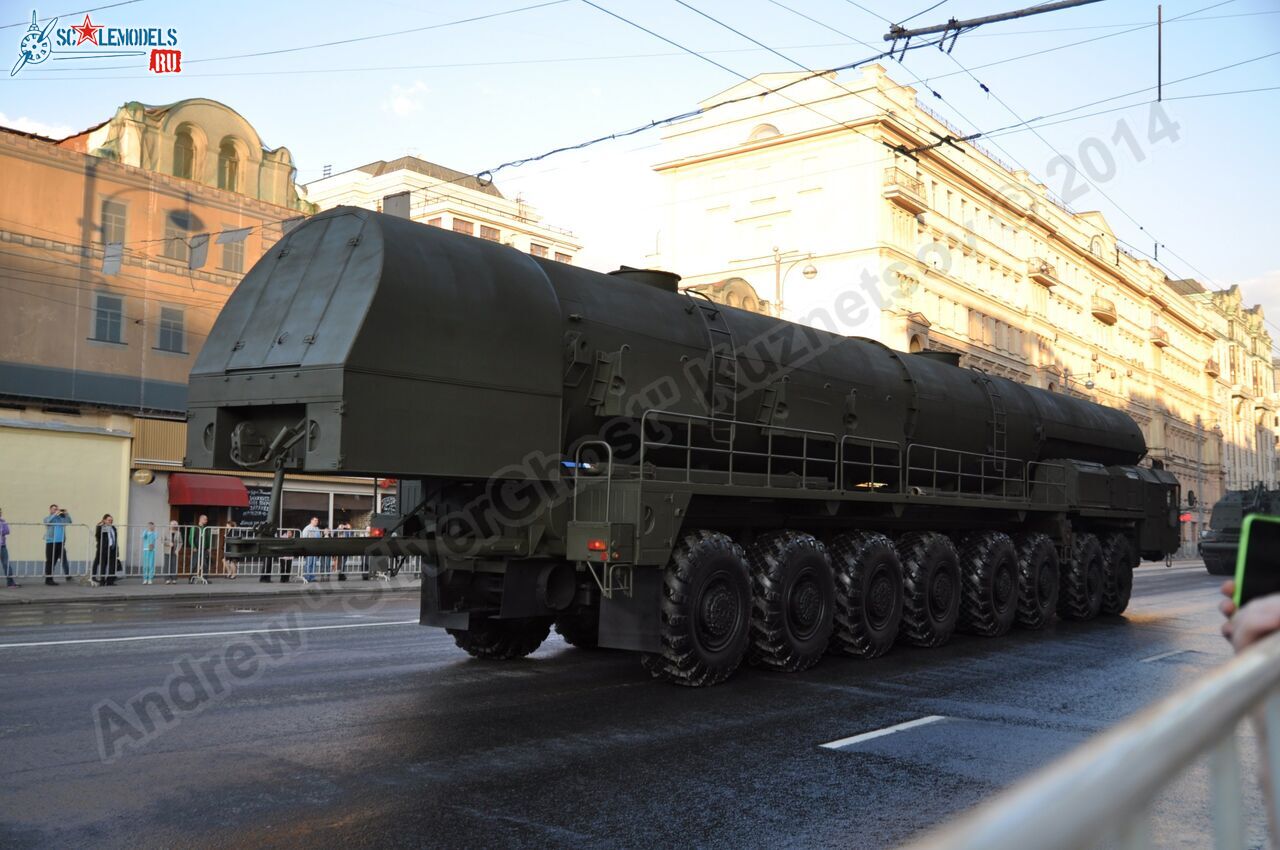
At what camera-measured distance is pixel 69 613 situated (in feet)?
52.7

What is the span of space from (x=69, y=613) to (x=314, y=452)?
10.9 meters

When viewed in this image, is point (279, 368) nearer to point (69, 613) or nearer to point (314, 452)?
point (314, 452)

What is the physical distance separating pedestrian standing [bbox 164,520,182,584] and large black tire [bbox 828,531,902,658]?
679 inches

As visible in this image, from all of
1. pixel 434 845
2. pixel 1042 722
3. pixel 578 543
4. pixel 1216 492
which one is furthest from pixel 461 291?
pixel 1216 492

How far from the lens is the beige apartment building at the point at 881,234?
47.2m

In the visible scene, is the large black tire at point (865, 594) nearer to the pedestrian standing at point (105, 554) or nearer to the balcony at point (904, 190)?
the pedestrian standing at point (105, 554)

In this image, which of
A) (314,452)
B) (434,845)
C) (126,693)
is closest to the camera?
(434,845)

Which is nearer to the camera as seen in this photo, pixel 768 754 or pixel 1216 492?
pixel 768 754

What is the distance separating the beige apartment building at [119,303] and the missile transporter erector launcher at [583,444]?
18.4m

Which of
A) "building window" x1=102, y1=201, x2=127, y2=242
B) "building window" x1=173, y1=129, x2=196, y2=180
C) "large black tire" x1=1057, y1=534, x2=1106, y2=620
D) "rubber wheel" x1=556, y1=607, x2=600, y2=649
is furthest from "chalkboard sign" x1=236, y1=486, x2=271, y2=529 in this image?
"large black tire" x1=1057, y1=534, x2=1106, y2=620

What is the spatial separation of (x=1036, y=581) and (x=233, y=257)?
2584 cm

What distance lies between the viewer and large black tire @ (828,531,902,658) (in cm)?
1138

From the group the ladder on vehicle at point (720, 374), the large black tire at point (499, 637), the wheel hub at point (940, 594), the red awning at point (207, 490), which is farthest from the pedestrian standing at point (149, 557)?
the wheel hub at point (940, 594)

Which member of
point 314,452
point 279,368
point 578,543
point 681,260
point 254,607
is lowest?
point 254,607
